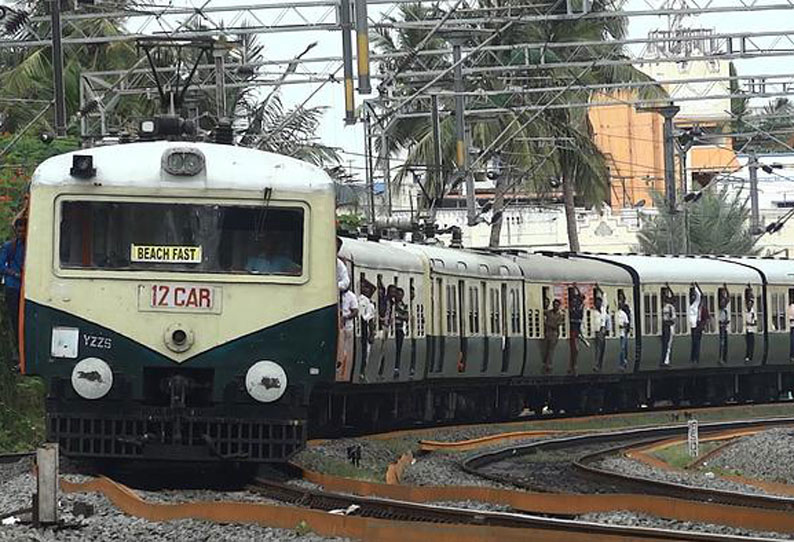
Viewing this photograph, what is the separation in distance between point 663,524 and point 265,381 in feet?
11.6

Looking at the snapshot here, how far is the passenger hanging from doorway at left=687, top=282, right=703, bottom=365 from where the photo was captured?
3244 cm

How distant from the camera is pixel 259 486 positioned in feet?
47.2

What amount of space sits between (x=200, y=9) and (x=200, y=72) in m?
7.77

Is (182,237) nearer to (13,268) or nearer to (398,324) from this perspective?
(13,268)

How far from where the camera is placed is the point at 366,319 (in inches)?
788

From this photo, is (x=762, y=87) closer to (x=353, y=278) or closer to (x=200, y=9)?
(x=200, y=9)

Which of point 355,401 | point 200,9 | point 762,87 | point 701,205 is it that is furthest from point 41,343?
point 701,205

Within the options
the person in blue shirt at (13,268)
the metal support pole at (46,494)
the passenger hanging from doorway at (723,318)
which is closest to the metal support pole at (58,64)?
the person in blue shirt at (13,268)

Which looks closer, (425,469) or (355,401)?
(425,469)

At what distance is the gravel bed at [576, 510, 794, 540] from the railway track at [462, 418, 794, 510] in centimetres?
185

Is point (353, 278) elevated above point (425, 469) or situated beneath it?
elevated above

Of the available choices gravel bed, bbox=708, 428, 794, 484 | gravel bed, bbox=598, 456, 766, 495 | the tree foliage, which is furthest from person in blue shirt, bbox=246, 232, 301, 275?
the tree foliage

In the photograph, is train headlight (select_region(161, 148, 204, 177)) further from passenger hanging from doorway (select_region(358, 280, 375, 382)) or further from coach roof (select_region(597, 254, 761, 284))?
coach roof (select_region(597, 254, 761, 284))

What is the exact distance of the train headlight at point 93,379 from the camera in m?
14.1
